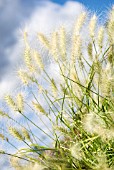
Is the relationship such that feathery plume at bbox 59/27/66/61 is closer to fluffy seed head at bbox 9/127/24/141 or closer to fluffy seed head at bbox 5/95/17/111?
fluffy seed head at bbox 5/95/17/111

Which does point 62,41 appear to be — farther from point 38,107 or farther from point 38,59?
point 38,107

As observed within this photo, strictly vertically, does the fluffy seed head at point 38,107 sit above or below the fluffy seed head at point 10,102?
above

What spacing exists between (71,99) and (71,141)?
34 centimetres

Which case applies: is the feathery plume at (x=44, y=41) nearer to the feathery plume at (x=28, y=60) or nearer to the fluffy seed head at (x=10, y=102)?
the feathery plume at (x=28, y=60)

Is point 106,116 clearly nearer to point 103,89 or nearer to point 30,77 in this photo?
point 103,89

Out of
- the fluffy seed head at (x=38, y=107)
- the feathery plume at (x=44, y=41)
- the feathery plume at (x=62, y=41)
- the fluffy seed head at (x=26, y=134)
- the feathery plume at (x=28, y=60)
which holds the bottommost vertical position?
the fluffy seed head at (x=26, y=134)

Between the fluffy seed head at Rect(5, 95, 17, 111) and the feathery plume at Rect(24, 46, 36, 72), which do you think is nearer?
the fluffy seed head at Rect(5, 95, 17, 111)

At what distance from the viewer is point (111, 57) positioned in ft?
11.3

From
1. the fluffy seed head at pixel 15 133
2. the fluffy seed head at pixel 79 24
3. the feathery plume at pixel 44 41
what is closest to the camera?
the fluffy seed head at pixel 15 133

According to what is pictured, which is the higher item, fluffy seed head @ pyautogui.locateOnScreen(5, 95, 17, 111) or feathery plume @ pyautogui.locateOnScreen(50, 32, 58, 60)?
feathery plume @ pyautogui.locateOnScreen(50, 32, 58, 60)

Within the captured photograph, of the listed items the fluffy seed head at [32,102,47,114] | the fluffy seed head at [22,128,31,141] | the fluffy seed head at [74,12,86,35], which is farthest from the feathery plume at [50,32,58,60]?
the fluffy seed head at [22,128,31,141]

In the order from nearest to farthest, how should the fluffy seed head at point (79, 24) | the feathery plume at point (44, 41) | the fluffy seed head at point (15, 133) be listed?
the fluffy seed head at point (15, 133) < the fluffy seed head at point (79, 24) < the feathery plume at point (44, 41)

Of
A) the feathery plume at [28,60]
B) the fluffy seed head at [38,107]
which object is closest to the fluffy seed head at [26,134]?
the fluffy seed head at [38,107]

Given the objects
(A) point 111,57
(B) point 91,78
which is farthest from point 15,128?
(A) point 111,57
